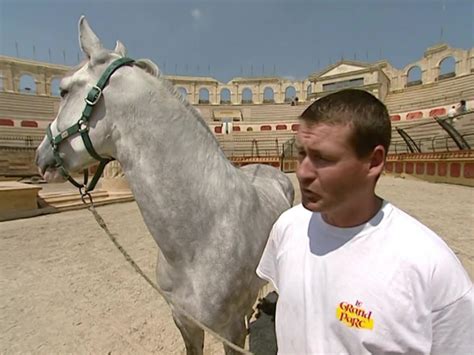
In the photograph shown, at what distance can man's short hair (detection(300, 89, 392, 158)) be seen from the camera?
0.82 metres

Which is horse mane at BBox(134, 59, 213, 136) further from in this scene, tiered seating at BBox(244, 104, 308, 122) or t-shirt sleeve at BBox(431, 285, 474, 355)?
tiered seating at BBox(244, 104, 308, 122)

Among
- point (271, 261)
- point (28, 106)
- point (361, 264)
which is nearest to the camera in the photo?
point (361, 264)

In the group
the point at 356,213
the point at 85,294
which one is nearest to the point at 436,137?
the point at 85,294

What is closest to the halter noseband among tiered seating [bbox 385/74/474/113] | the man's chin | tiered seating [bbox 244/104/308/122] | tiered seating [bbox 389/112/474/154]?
the man's chin

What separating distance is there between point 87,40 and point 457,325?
202 cm

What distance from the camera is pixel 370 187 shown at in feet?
2.89

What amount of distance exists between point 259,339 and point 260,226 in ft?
5.52

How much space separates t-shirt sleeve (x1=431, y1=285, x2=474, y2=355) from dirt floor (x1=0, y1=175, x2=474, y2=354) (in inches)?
90.1

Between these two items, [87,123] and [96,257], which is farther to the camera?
[96,257]

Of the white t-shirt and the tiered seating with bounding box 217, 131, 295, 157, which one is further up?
the tiered seating with bounding box 217, 131, 295, 157

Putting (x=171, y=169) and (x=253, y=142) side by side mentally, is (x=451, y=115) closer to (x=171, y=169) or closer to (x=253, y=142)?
(x=253, y=142)

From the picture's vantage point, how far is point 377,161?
0.87 metres

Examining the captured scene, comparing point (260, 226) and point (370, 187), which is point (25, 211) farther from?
point (370, 187)

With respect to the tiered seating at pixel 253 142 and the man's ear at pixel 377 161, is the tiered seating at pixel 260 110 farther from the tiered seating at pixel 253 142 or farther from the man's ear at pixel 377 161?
the man's ear at pixel 377 161
